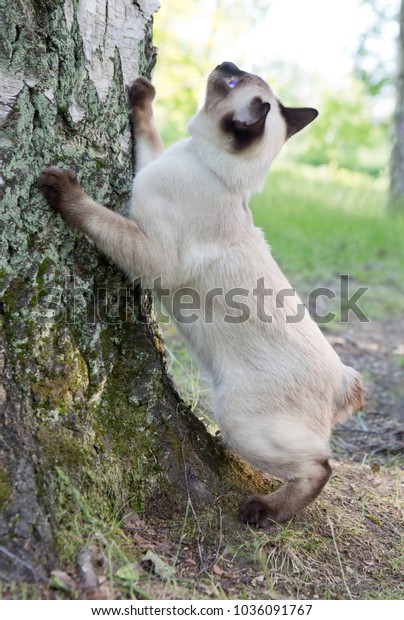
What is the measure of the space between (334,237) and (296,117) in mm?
5249

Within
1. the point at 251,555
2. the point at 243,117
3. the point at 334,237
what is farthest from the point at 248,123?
the point at 334,237

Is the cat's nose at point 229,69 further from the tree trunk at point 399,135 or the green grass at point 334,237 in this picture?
the tree trunk at point 399,135

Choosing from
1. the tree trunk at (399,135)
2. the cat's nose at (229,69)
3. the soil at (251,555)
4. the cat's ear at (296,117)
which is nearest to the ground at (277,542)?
the soil at (251,555)

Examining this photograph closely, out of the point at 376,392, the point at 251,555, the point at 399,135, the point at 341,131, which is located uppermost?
the point at 341,131

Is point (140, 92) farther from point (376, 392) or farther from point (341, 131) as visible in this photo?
point (341, 131)

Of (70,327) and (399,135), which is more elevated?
(399,135)

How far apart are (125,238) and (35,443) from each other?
78 cm

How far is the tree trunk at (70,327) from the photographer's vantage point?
1.92m

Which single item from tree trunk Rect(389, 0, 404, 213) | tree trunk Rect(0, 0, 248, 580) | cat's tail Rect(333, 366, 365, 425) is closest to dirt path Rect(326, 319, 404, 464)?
cat's tail Rect(333, 366, 365, 425)

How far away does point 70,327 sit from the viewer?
7.09ft

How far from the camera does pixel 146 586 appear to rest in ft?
6.22

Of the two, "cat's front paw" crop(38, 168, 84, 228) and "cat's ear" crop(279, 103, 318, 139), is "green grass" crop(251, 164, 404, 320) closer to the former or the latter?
"cat's ear" crop(279, 103, 318, 139)

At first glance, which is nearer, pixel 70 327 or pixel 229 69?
pixel 70 327

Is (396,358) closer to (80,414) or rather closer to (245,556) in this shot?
(245,556)
